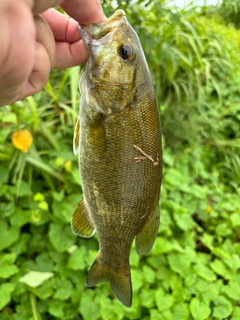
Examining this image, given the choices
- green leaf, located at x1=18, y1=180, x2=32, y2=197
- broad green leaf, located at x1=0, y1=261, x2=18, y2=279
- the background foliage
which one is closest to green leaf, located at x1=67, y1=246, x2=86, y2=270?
the background foliage

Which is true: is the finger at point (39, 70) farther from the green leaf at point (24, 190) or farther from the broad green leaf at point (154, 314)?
the broad green leaf at point (154, 314)

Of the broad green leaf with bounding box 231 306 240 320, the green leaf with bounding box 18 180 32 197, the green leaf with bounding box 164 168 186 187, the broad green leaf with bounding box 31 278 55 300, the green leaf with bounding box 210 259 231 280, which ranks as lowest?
the broad green leaf with bounding box 231 306 240 320

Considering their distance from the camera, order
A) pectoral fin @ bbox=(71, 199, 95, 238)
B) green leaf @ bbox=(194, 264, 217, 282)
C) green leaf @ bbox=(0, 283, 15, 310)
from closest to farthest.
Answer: pectoral fin @ bbox=(71, 199, 95, 238), green leaf @ bbox=(0, 283, 15, 310), green leaf @ bbox=(194, 264, 217, 282)

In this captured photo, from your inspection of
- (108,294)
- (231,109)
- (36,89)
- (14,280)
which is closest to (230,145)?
(231,109)

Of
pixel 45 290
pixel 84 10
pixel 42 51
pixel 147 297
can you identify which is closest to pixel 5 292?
pixel 45 290

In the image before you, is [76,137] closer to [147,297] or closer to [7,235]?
[7,235]

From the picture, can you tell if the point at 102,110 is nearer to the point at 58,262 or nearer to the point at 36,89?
the point at 36,89

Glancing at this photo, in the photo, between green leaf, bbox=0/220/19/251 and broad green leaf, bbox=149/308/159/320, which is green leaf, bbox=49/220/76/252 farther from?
broad green leaf, bbox=149/308/159/320
